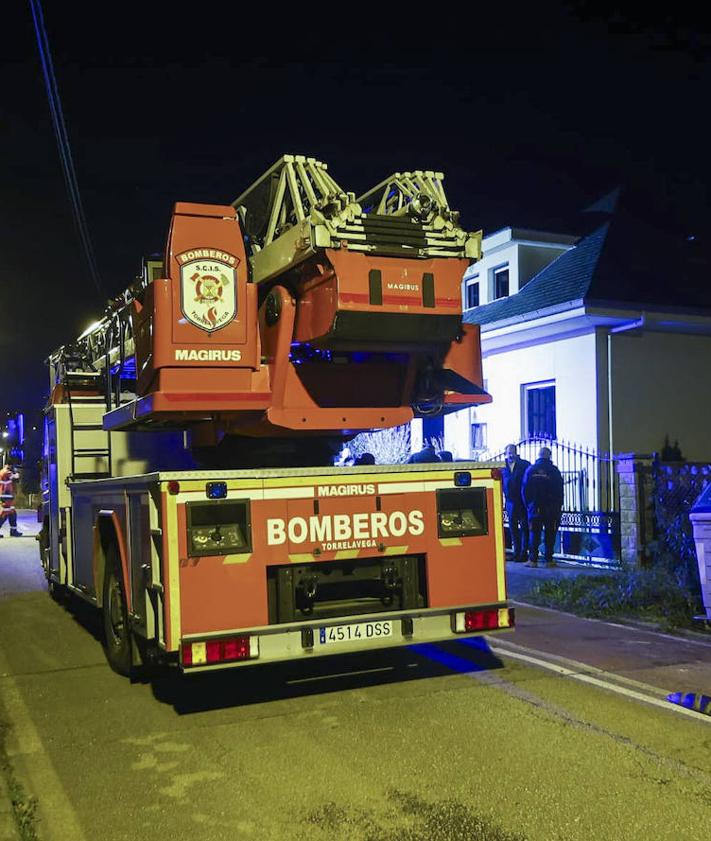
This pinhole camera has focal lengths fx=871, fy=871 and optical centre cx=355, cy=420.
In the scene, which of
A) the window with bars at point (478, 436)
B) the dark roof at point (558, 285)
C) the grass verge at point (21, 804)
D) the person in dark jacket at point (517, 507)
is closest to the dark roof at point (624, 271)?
the dark roof at point (558, 285)

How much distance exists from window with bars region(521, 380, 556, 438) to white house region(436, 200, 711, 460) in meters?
0.02

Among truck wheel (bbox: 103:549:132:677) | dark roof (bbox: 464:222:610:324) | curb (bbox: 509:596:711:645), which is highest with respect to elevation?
dark roof (bbox: 464:222:610:324)

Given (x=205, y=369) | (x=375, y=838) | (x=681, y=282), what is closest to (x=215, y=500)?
(x=205, y=369)

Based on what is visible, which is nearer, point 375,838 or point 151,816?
point 375,838

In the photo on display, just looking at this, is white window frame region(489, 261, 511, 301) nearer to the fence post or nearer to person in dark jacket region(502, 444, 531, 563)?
person in dark jacket region(502, 444, 531, 563)

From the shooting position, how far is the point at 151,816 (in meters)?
4.13

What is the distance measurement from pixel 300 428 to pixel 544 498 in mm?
7581

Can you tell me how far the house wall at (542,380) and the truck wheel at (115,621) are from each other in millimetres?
11017

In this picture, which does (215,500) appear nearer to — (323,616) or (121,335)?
(323,616)

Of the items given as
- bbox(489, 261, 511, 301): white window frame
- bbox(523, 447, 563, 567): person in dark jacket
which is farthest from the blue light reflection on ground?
bbox(489, 261, 511, 301): white window frame

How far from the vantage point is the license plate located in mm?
5808

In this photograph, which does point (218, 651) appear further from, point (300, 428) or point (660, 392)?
point (660, 392)

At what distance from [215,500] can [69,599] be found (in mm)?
5869

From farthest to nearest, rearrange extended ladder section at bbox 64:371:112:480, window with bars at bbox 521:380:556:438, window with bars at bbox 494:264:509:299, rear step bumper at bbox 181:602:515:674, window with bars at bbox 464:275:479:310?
window with bars at bbox 464:275:479:310, window with bars at bbox 494:264:509:299, window with bars at bbox 521:380:556:438, extended ladder section at bbox 64:371:112:480, rear step bumper at bbox 181:602:515:674
